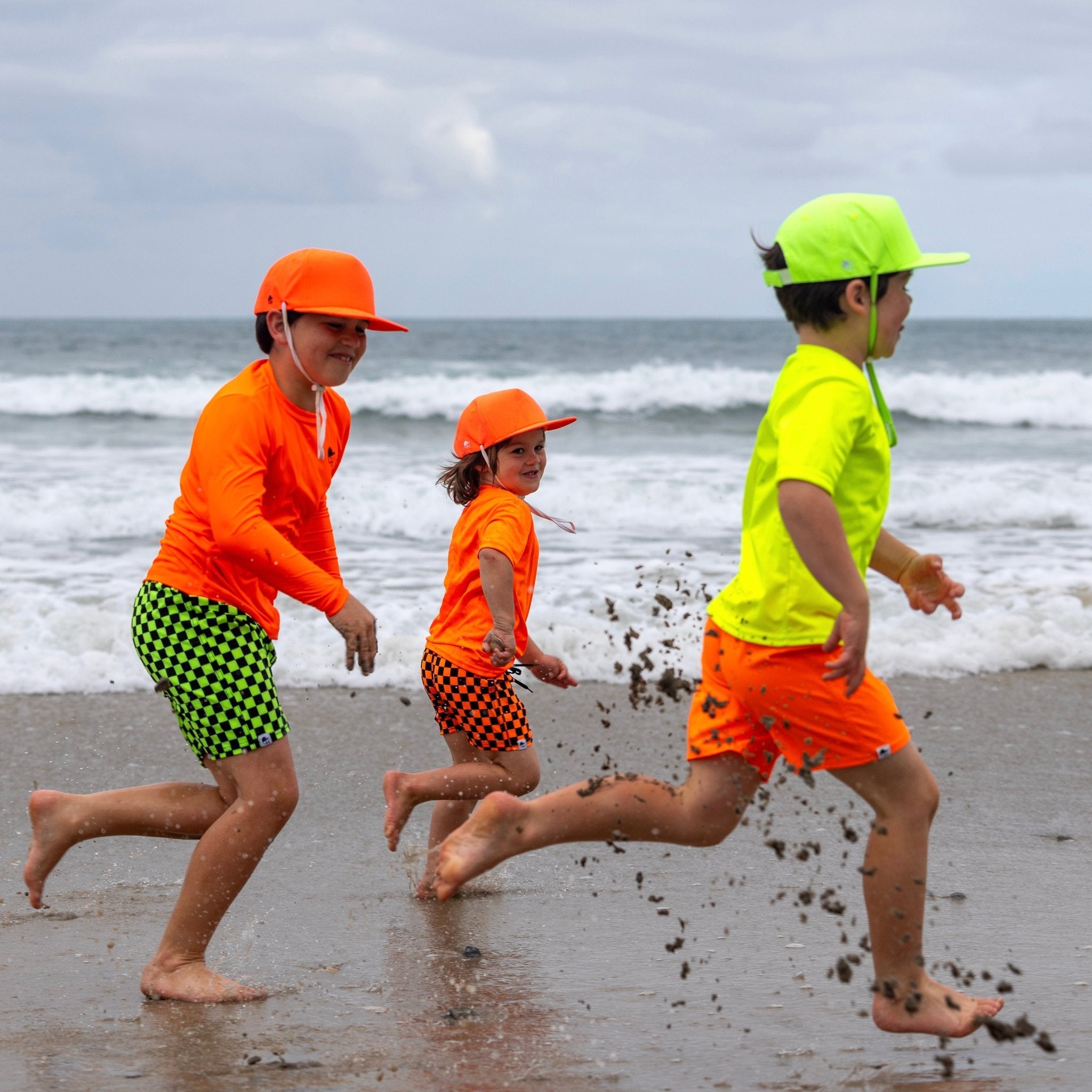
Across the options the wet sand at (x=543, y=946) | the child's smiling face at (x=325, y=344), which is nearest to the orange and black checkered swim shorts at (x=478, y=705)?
the wet sand at (x=543, y=946)

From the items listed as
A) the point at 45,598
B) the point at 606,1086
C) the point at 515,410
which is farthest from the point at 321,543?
the point at 45,598

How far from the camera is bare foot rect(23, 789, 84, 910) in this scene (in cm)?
318

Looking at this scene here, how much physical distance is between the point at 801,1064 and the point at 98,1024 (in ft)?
4.80

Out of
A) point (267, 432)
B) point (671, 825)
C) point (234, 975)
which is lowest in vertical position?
point (234, 975)

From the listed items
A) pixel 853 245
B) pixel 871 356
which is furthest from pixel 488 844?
pixel 853 245

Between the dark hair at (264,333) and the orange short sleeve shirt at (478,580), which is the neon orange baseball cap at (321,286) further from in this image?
the orange short sleeve shirt at (478,580)

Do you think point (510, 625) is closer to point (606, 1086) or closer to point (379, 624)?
point (606, 1086)

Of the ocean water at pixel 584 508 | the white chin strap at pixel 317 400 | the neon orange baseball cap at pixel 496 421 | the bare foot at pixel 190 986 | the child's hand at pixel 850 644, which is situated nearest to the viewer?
the child's hand at pixel 850 644

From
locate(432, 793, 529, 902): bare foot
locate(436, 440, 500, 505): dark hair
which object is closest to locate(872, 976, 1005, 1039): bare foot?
locate(432, 793, 529, 902): bare foot

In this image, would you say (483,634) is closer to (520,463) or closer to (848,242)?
(520,463)

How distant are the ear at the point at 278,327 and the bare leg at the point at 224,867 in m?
0.92

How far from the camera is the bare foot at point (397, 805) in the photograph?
12.1 ft

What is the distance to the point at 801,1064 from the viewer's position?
2629 mm

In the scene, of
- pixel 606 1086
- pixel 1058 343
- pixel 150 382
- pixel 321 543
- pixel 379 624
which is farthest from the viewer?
pixel 1058 343
